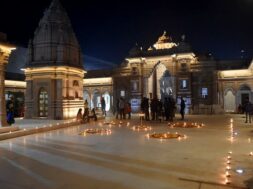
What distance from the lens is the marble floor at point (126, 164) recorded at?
5582 millimetres

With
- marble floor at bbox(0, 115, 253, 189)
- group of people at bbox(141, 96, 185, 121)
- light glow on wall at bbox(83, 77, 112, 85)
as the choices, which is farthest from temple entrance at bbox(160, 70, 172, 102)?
marble floor at bbox(0, 115, 253, 189)

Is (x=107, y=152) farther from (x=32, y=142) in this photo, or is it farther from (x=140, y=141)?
(x=32, y=142)

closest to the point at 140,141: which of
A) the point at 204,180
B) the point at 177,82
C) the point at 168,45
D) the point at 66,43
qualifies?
the point at 204,180

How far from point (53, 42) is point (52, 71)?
2.35 metres

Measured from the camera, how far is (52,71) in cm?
2117

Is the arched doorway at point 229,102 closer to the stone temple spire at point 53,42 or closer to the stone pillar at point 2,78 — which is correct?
the stone temple spire at point 53,42

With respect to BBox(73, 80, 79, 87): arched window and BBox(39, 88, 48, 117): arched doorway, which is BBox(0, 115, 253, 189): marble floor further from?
BBox(73, 80, 79, 87): arched window

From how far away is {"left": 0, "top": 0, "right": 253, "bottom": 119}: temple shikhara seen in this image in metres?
21.5

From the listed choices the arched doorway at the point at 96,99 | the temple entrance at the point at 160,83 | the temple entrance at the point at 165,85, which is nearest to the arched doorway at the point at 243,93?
the temple entrance at the point at 160,83

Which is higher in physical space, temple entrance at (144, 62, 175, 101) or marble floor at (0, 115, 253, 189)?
temple entrance at (144, 62, 175, 101)

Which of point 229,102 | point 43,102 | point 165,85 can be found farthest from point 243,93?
point 43,102

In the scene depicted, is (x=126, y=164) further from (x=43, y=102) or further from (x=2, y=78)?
(x=43, y=102)

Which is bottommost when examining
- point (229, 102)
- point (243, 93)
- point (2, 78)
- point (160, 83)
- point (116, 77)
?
point (229, 102)

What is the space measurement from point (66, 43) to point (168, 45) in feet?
55.2
